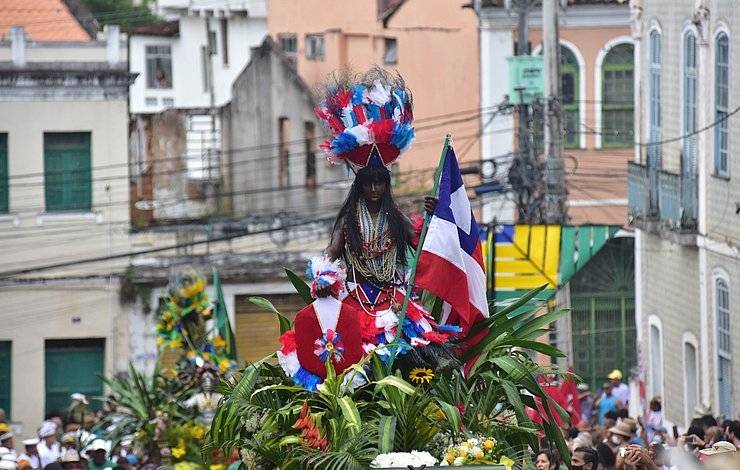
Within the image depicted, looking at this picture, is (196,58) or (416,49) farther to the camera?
(196,58)

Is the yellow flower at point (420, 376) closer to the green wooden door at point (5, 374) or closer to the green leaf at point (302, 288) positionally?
the green leaf at point (302, 288)

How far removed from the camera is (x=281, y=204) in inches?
1677

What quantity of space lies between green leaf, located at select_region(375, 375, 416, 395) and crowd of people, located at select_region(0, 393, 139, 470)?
6601 mm

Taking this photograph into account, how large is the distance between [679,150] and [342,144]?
653 inches

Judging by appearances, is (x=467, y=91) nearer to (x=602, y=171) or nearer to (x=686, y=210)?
(x=602, y=171)

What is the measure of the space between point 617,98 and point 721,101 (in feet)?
49.2

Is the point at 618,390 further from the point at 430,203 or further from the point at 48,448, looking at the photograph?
the point at 430,203

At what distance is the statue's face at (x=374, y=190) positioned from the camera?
10.8m

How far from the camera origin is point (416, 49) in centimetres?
4500

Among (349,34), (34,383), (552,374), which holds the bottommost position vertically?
(34,383)

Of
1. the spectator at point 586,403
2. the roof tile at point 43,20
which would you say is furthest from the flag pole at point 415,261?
the roof tile at point 43,20

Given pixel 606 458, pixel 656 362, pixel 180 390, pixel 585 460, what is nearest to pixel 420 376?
pixel 585 460

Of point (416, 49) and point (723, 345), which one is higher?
point (416, 49)

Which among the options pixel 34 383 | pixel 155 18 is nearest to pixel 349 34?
pixel 34 383
